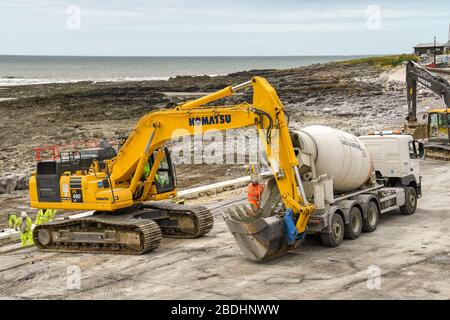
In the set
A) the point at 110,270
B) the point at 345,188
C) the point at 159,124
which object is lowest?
the point at 110,270

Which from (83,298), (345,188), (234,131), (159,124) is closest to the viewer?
(83,298)

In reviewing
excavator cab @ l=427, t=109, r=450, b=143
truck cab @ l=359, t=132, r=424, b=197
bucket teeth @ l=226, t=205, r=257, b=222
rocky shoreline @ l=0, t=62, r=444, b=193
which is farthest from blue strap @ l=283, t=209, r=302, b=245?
excavator cab @ l=427, t=109, r=450, b=143

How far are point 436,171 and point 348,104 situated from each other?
1317 inches

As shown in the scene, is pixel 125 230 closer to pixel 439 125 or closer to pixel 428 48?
pixel 439 125

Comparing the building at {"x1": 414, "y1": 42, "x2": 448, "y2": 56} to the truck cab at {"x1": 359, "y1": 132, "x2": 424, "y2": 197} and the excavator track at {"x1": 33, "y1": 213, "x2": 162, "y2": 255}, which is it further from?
the excavator track at {"x1": 33, "y1": 213, "x2": 162, "y2": 255}

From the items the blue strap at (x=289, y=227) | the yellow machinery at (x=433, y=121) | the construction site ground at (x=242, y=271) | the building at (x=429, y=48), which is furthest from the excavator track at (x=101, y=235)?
the building at (x=429, y=48)

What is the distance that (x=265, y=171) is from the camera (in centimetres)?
1748

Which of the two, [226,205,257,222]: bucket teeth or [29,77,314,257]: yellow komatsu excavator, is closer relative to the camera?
[29,77,314,257]: yellow komatsu excavator

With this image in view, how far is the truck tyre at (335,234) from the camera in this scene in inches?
658

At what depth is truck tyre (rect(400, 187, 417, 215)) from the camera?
69.2 feet

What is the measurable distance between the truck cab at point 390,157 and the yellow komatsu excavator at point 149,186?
5.58 metres

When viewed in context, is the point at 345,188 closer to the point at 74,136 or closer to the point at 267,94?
the point at 267,94

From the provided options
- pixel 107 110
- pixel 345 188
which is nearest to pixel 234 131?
pixel 107 110

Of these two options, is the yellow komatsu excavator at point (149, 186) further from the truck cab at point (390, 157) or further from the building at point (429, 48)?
the building at point (429, 48)
